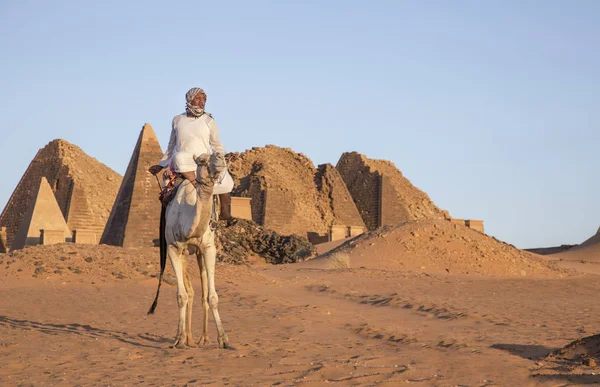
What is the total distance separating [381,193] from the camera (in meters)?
57.5

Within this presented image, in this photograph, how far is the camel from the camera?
24.4 feet

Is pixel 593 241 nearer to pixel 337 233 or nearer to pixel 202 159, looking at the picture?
pixel 337 233

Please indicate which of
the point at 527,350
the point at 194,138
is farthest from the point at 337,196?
the point at 527,350

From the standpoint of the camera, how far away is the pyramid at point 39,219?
102ft

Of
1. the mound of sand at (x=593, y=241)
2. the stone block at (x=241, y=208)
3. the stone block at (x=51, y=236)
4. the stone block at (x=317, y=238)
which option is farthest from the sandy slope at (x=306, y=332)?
the stone block at (x=317, y=238)

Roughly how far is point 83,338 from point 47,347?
1.92ft

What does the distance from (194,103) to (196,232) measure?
145 cm

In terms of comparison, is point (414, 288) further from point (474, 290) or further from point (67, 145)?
point (67, 145)

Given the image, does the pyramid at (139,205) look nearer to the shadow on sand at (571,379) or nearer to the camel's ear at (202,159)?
the camel's ear at (202,159)

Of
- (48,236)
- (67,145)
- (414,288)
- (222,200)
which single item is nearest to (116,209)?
(48,236)

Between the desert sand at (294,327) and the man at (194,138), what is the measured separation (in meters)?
1.75

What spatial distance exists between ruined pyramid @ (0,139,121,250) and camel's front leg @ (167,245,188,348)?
116 feet

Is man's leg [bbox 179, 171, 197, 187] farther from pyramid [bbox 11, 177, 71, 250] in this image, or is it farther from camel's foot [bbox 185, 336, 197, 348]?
pyramid [bbox 11, 177, 71, 250]

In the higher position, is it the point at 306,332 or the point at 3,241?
the point at 3,241
